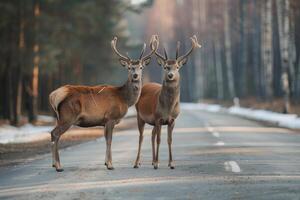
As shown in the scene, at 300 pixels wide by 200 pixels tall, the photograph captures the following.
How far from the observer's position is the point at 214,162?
14.5 meters

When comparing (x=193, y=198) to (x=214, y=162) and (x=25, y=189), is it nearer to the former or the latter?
(x=25, y=189)

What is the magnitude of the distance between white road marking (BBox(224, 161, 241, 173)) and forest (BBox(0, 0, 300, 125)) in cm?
2161

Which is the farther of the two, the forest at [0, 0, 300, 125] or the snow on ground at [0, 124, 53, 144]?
the forest at [0, 0, 300, 125]

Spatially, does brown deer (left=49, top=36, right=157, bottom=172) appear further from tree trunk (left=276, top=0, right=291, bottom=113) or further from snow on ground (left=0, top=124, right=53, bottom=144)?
A: tree trunk (left=276, top=0, right=291, bottom=113)

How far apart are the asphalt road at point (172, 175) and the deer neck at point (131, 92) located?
133 cm

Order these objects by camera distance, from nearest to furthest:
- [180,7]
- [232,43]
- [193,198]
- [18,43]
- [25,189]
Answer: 1. [193,198]
2. [25,189]
3. [18,43]
4. [232,43]
5. [180,7]

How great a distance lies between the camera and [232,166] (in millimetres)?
13430

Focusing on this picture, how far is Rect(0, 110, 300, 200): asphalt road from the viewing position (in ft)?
33.0

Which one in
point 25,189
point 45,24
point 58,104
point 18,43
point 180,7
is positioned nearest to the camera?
point 25,189

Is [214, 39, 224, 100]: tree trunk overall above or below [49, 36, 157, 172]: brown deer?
below

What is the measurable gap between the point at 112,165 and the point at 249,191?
4821 mm

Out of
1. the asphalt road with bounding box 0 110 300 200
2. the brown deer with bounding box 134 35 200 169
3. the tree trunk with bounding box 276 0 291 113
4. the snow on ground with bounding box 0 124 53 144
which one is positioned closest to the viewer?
the asphalt road with bounding box 0 110 300 200

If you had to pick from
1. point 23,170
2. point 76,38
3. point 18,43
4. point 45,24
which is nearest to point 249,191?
point 23,170

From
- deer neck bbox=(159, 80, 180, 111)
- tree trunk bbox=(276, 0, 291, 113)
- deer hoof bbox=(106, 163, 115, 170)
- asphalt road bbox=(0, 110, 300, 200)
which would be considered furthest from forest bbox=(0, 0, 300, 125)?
deer neck bbox=(159, 80, 180, 111)
